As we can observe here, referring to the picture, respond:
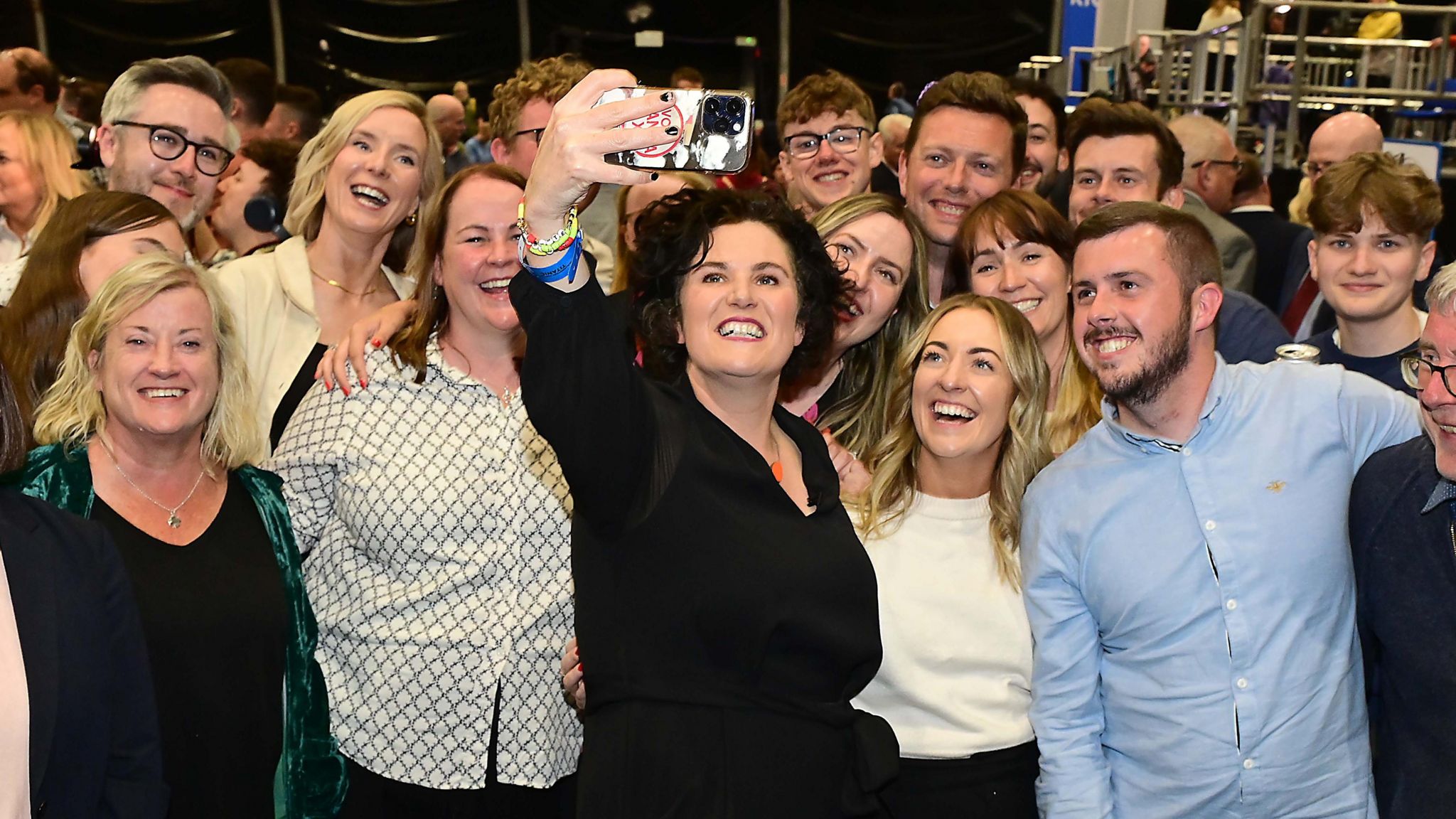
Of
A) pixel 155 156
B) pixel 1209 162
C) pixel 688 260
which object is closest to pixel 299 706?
pixel 688 260

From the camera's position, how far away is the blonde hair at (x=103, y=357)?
2592 mm

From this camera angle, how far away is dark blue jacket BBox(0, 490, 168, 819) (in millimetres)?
1978

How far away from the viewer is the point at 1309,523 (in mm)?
2445

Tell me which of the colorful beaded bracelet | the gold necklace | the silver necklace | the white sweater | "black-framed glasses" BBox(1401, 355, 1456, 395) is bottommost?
the white sweater

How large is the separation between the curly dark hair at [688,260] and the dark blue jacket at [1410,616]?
103 cm

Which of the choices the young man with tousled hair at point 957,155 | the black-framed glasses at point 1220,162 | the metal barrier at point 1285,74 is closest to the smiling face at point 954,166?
the young man with tousled hair at point 957,155

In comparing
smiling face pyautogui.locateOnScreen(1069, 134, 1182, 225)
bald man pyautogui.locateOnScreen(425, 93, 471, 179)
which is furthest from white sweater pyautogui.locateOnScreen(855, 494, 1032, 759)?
bald man pyautogui.locateOnScreen(425, 93, 471, 179)

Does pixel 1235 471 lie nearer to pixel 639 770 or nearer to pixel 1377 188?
pixel 639 770

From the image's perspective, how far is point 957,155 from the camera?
378 cm

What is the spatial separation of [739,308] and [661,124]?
60 centimetres

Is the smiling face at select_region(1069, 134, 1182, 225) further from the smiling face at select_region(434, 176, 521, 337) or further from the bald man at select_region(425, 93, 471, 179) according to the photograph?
the bald man at select_region(425, 93, 471, 179)

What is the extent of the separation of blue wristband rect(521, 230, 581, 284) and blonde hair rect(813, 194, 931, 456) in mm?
1368

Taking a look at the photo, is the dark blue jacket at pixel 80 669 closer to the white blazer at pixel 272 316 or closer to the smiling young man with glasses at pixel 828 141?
the white blazer at pixel 272 316

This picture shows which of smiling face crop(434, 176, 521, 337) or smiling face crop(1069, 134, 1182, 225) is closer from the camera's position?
smiling face crop(434, 176, 521, 337)
